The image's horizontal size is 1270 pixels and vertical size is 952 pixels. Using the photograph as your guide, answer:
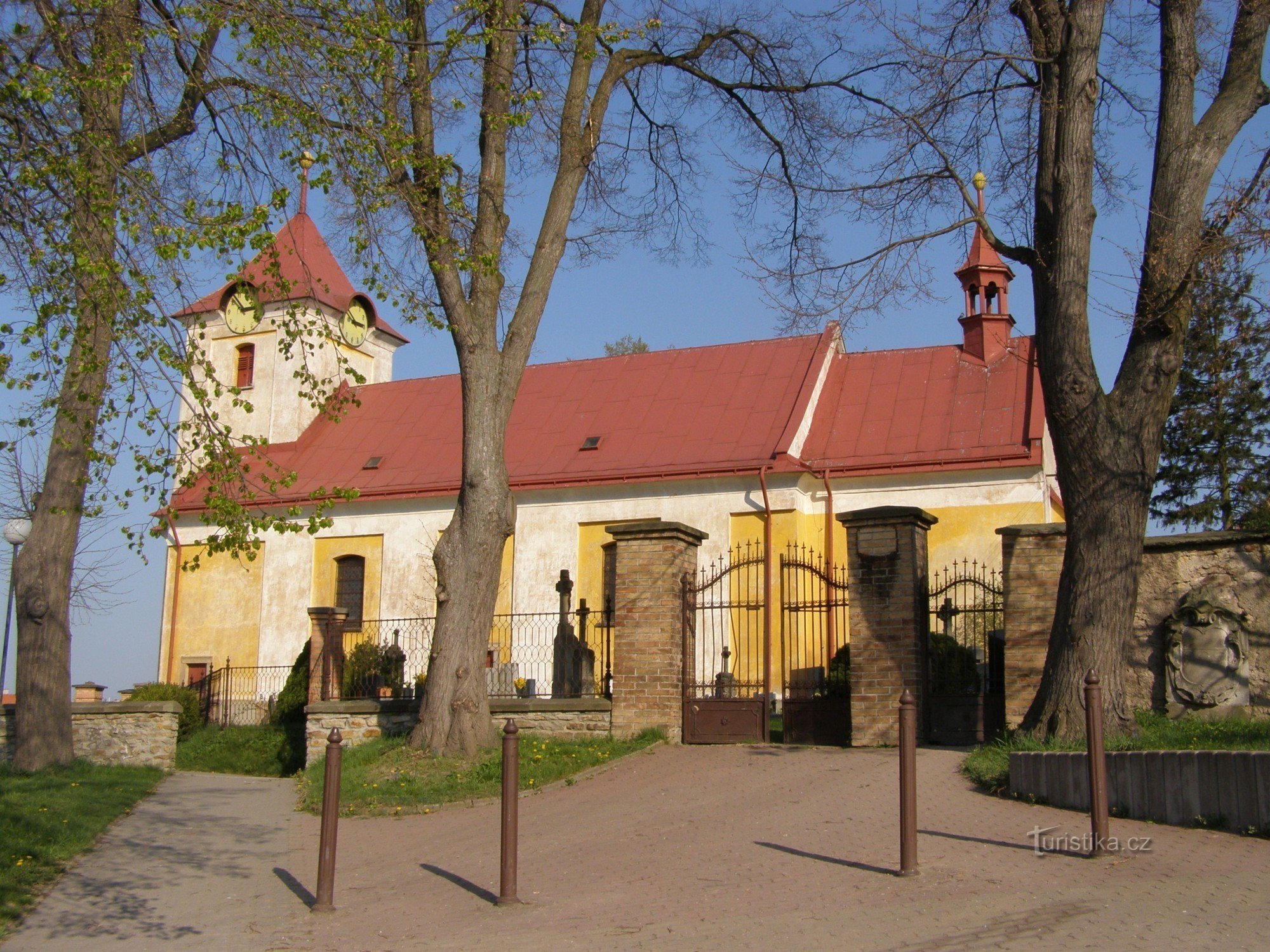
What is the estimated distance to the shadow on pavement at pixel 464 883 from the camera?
726cm

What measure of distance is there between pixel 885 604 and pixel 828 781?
8.98 feet

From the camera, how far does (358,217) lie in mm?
8680

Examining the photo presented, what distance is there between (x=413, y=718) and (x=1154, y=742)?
899 cm

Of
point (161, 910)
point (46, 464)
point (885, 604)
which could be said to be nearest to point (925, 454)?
point (885, 604)

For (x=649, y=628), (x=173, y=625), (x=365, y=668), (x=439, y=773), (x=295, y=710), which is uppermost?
(x=173, y=625)

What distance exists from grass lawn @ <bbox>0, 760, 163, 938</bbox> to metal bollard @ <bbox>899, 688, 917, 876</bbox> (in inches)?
200

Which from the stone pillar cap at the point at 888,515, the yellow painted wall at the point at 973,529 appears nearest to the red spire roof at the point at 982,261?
the yellow painted wall at the point at 973,529

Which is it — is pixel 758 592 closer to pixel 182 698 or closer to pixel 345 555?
pixel 345 555

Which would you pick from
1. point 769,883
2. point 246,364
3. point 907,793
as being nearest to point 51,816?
point 769,883

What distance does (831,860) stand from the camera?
7.53 metres

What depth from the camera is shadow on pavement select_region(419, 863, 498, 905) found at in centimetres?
726

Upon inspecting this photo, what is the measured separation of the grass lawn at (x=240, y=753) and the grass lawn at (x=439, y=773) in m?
5.76

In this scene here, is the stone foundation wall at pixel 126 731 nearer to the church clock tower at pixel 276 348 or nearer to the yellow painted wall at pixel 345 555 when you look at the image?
the yellow painted wall at pixel 345 555

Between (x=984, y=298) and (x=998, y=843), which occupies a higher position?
(x=984, y=298)
